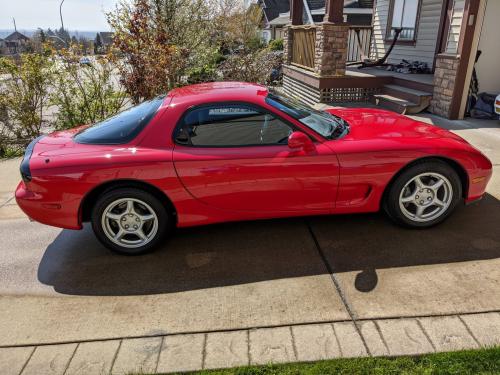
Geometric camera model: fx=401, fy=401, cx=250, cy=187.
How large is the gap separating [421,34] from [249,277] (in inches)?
409

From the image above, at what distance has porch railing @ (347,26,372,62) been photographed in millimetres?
13509

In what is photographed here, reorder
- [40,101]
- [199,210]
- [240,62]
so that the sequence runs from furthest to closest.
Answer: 1. [240,62]
2. [40,101]
3. [199,210]

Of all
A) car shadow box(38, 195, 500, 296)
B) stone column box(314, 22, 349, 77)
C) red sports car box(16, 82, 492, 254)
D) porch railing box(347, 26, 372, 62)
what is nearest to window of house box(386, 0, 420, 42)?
porch railing box(347, 26, 372, 62)

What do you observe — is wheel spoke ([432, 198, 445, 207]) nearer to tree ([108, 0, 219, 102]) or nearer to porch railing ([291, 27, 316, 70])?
tree ([108, 0, 219, 102])

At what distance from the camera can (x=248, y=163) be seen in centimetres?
331

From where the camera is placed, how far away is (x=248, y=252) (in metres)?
3.51

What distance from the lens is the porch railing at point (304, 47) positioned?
34.3 feet

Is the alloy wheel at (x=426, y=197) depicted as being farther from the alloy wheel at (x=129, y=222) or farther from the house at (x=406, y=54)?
the house at (x=406, y=54)

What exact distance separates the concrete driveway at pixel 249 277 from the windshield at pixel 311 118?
89 centimetres

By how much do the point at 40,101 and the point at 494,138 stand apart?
8023 millimetres

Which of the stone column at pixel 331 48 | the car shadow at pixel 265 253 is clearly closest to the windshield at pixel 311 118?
the car shadow at pixel 265 253

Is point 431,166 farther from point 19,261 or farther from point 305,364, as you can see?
point 19,261

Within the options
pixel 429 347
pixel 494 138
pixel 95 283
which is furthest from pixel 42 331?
pixel 494 138

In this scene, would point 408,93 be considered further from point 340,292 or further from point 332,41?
point 340,292
